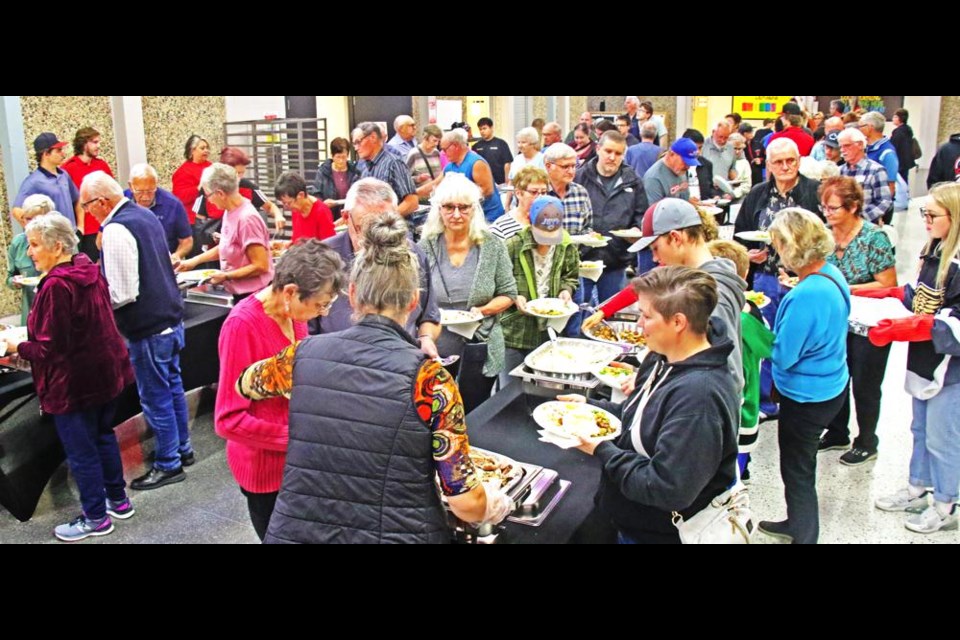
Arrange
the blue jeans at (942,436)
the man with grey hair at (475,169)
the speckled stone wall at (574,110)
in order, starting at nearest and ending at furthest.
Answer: the blue jeans at (942,436)
the man with grey hair at (475,169)
the speckled stone wall at (574,110)

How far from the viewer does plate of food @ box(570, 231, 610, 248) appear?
14.7 feet

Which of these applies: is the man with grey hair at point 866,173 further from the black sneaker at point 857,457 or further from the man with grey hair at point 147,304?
the man with grey hair at point 147,304

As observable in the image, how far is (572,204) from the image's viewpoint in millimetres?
4707

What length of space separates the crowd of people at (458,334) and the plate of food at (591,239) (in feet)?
0.42

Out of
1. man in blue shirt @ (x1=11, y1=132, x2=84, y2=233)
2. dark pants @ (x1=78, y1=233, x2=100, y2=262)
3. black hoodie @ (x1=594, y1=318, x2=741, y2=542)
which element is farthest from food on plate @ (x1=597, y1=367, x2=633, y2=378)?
man in blue shirt @ (x1=11, y1=132, x2=84, y2=233)

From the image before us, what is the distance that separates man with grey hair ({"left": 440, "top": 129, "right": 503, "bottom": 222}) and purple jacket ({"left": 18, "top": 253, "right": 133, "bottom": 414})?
3291mm

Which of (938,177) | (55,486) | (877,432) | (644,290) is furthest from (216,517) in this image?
(938,177)

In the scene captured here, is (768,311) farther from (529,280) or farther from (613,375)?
(613,375)

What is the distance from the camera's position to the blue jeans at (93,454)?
3205mm

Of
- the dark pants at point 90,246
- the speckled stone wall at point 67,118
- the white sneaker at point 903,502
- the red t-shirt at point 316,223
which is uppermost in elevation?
the speckled stone wall at point 67,118

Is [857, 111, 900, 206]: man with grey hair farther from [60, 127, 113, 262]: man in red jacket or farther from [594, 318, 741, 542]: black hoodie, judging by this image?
[60, 127, 113, 262]: man in red jacket

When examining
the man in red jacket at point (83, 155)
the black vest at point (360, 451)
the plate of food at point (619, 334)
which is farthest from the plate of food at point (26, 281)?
the black vest at point (360, 451)

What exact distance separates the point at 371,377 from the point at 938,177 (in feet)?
32.3

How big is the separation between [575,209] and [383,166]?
1723mm
